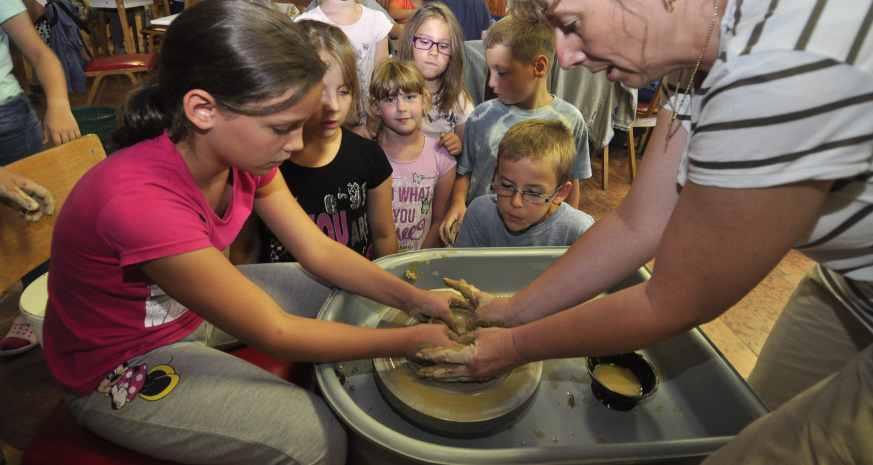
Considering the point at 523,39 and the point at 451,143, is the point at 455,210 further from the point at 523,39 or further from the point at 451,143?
the point at 523,39

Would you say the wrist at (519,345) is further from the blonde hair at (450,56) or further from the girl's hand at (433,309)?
the blonde hair at (450,56)

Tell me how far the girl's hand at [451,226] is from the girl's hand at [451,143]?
211 mm

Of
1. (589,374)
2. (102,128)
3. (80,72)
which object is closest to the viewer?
(589,374)

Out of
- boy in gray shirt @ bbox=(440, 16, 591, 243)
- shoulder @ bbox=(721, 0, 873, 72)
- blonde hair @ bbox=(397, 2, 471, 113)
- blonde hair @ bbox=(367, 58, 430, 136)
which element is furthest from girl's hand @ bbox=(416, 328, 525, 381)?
blonde hair @ bbox=(397, 2, 471, 113)

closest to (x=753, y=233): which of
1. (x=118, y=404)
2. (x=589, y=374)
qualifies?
(x=589, y=374)

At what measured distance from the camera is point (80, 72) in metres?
3.42

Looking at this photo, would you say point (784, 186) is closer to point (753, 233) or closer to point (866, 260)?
point (753, 233)

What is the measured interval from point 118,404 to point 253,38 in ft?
1.94

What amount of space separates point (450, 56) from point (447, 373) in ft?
4.58

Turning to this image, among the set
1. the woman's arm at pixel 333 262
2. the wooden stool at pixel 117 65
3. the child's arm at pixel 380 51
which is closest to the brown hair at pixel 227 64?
the woman's arm at pixel 333 262

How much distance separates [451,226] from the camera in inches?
64.5

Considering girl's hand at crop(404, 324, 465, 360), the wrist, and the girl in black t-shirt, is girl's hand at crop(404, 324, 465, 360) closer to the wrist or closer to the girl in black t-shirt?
the wrist

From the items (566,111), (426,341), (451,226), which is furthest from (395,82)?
(426,341)

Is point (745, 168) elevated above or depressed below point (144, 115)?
above
